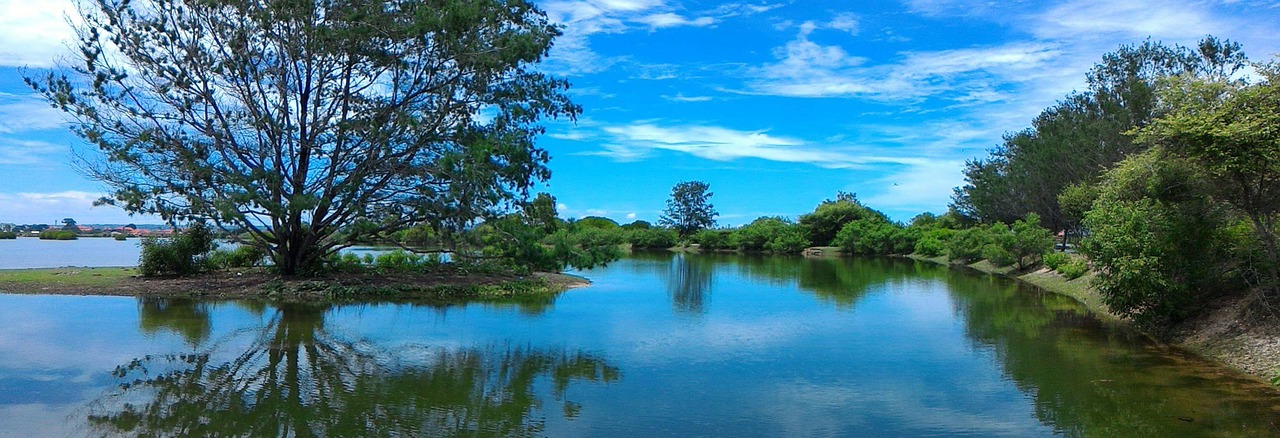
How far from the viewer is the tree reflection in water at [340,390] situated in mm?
8258

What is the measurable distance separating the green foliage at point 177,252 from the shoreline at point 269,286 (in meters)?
0.39

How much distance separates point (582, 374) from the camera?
11352 millimetres

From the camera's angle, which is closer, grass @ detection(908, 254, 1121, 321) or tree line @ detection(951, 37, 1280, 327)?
tree line @ detection(951, 37, 1280, 327)

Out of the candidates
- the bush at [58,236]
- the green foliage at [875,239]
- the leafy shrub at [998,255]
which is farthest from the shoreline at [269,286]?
the green foliage at [875,239]

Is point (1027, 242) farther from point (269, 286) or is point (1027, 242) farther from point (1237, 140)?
point (269, 286)

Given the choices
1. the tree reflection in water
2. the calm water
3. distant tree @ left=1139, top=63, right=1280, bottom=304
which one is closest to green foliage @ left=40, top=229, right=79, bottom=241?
the calm water

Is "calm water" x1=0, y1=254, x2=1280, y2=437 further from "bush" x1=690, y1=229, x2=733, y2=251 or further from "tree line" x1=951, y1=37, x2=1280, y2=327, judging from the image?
"bush" x1=690, y1=229, x2=733, y2=251

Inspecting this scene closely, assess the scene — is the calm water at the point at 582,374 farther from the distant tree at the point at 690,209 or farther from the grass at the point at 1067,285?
the distant tree at the point at 690,209

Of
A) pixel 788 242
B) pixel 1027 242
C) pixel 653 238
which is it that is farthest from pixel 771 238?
pixel 1027 242

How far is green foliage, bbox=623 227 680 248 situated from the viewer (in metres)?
79.1

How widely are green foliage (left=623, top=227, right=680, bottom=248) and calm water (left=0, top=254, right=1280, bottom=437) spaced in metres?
59.7

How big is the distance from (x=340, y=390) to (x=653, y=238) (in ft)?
228

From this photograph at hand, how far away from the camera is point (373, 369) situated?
11234mm

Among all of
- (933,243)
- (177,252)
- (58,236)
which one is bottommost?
(177,252)
